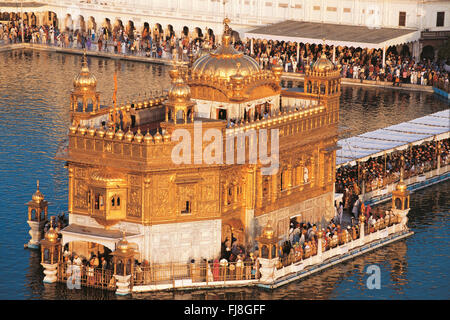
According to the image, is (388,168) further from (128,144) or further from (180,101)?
(128,144)

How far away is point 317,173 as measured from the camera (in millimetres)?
67875

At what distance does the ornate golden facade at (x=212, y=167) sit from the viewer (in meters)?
58.7

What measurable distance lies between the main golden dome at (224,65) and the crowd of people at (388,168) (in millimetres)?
11793

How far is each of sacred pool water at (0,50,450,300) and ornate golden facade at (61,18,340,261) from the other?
3.61m

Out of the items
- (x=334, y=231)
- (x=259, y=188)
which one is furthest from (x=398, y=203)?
(x=259, y=188)

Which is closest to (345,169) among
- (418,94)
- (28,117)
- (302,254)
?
(302,254)

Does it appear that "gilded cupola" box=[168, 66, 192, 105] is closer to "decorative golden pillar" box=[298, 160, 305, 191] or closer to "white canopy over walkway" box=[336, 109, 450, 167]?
"decorative golden pillar" box=[298, 160, 305, 191]

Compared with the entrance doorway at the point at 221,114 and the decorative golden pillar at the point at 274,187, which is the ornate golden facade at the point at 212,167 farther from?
the entrance doorway at the point at 221,114

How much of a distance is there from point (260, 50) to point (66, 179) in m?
44.5

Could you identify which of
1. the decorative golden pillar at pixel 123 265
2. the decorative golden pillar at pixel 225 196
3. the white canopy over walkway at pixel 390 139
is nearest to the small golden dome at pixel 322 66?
the decorative golden pillar at pixel 225 196

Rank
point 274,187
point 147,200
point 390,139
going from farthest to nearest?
point 390,139, point 274,187, point 147,200

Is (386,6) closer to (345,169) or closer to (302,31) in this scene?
(302,31)

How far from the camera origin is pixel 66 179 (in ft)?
252
